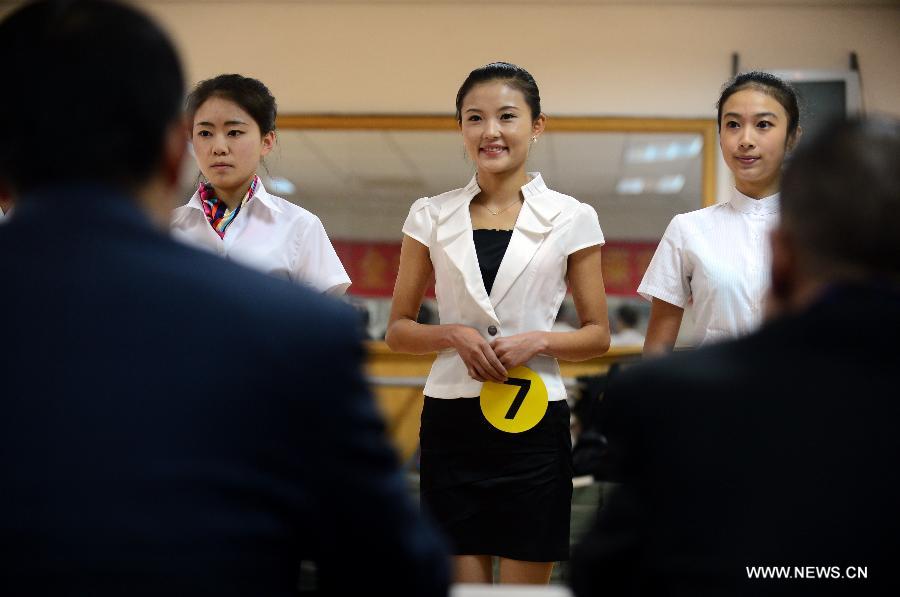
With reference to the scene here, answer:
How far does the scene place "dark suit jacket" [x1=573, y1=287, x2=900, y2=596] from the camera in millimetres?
757

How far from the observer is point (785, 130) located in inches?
78.5

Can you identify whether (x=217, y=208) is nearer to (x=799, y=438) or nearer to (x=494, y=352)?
(x=494, y=352)

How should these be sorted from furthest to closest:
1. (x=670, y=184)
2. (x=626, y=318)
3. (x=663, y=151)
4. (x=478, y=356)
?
(x=670, y=184) < (x=626, y=318) < (x=663, y=151) < (x=478, y=356)

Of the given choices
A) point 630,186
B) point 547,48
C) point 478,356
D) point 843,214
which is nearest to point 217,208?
point 478,356

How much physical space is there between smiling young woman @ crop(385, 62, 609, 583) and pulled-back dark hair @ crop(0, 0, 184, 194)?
1213 millimetres

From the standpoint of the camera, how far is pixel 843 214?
2.57 ft

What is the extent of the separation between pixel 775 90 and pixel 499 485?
43.5 inches

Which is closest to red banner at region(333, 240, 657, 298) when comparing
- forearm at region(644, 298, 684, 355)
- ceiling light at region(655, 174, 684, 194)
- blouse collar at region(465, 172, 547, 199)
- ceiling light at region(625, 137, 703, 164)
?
ceiling light at region(655, 174, 684, 194)

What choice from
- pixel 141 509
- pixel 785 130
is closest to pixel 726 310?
pixel 785 130

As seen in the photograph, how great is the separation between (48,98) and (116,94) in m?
0.06

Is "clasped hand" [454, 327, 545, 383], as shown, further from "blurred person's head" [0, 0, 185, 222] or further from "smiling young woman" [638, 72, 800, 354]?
"blurred person's head" [0, 0, 185, 222]

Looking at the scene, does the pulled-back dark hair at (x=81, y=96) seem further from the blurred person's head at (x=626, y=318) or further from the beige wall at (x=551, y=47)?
the blurred person's head at (x=626, y=318)

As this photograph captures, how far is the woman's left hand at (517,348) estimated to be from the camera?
1.88m

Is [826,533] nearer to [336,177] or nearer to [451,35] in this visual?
[451,35]
